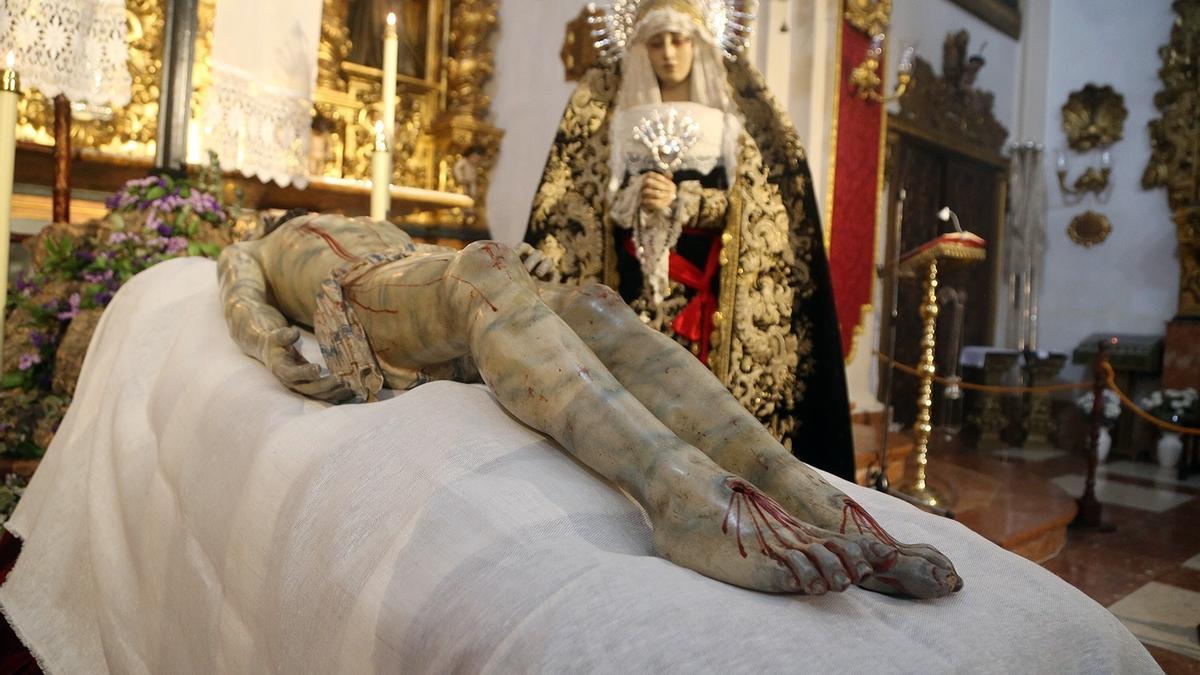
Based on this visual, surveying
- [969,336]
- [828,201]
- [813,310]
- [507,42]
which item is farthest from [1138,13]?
[813,310]

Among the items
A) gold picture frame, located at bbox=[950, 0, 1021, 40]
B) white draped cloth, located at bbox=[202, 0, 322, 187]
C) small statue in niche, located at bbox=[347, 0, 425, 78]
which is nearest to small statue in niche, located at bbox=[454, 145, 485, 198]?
small statue in niche, located at bbox=[347, 0, 425, 78]

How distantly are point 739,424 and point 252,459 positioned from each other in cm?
79

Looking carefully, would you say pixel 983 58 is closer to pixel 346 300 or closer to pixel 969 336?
pixel 969 336

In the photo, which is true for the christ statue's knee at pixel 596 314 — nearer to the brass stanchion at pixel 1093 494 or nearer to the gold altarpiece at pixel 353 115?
the gold altarpiece at pixel 353 115

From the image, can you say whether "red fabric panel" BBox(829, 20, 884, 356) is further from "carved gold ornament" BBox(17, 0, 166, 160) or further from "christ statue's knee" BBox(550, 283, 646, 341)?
"christ statue's knee" BBox(550, 283, 646, 341)

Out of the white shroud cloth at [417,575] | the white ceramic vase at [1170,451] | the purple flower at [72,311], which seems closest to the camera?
the white shroud cloth at [417,575]

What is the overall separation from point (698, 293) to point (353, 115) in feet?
9.30

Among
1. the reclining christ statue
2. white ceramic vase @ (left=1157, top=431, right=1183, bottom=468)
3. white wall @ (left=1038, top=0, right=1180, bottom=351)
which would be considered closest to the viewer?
the reclining christ statue

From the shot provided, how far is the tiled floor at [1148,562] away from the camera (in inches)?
97.7

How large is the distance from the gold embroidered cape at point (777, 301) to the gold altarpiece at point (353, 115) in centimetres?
194

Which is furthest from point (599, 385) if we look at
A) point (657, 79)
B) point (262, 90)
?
point (262, 90)

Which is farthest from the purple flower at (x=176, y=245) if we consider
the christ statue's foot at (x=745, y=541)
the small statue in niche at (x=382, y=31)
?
the small statue in niche at (x=382, y=31)

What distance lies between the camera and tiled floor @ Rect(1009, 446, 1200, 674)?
8.14 ft

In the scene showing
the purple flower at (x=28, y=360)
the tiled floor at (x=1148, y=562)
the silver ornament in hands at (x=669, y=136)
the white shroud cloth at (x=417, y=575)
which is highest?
the silver ornament in hands at (x=669, y=136)
